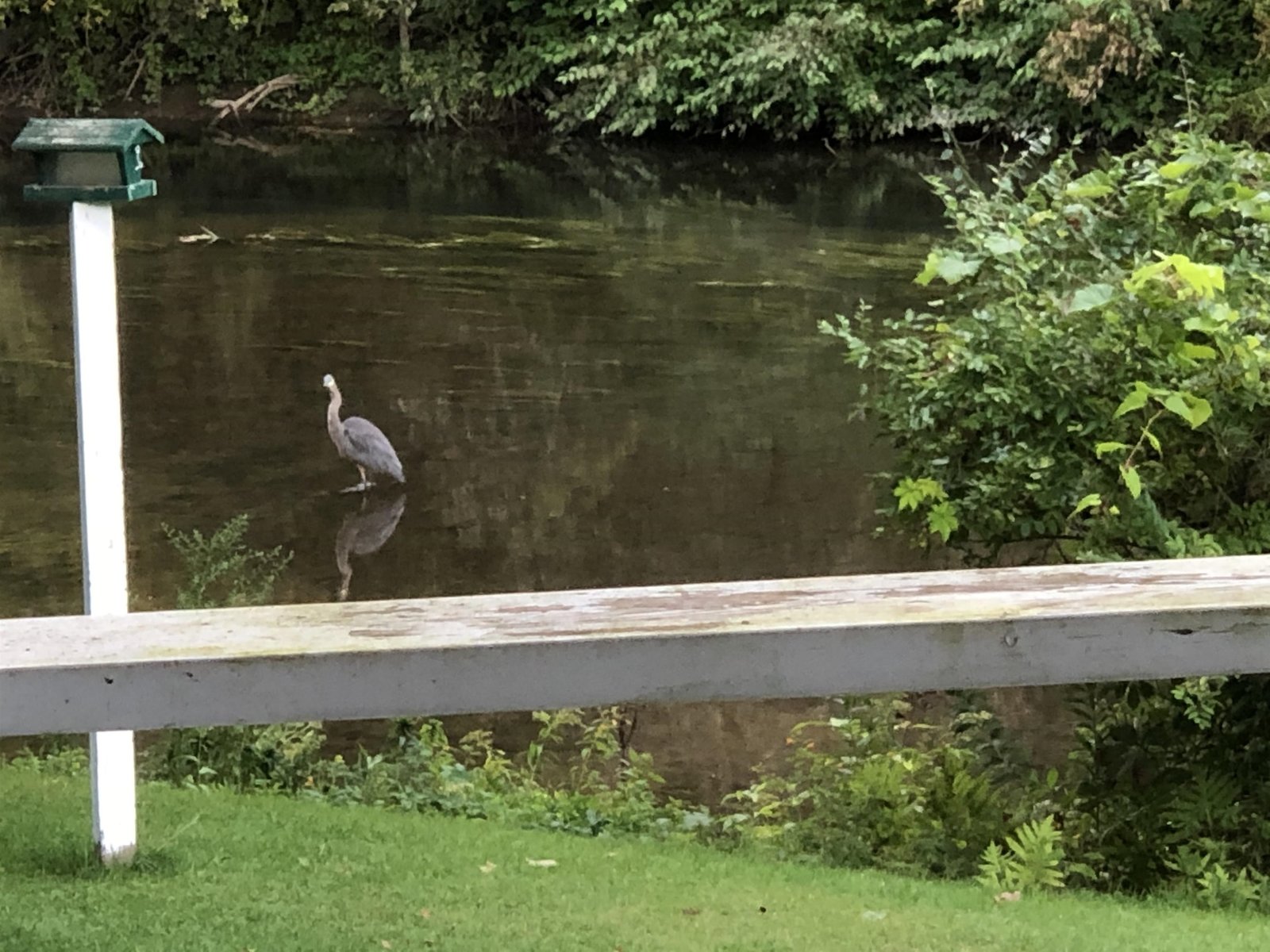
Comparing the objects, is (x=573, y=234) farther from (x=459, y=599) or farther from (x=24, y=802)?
(x=459, y=599)

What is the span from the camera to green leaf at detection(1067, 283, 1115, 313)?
13.3 ft

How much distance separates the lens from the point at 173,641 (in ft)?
6.31

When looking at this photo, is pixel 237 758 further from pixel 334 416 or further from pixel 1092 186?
pixel 334 416

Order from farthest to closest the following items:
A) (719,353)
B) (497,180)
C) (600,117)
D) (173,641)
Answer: (600,117)
(497,180)
(719,353)
(173,641)

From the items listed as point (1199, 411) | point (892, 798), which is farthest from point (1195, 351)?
point (892, 798)

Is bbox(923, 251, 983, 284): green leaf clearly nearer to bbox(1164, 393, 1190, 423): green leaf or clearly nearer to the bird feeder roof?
bbox(1164, 393, 1190, 423): green leaf

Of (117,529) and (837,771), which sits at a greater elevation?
(117,529)

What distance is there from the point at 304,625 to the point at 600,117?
23.1 m

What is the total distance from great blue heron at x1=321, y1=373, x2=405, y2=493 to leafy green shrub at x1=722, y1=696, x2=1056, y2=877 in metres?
4.12

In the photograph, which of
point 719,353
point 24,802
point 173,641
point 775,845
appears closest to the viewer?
point 173,641

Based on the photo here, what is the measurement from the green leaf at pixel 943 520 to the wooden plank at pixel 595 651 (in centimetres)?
237

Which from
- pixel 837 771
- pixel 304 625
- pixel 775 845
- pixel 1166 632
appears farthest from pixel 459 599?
pixel 837 771

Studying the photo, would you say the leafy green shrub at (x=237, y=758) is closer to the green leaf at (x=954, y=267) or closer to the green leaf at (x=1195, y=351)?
the green leaf at (x=954, y=267)

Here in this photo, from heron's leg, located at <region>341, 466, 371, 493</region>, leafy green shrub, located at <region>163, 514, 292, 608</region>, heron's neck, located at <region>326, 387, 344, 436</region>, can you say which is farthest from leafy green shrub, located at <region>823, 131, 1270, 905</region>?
heron's neck, located at <region>326, 387, 344, 436</region>
